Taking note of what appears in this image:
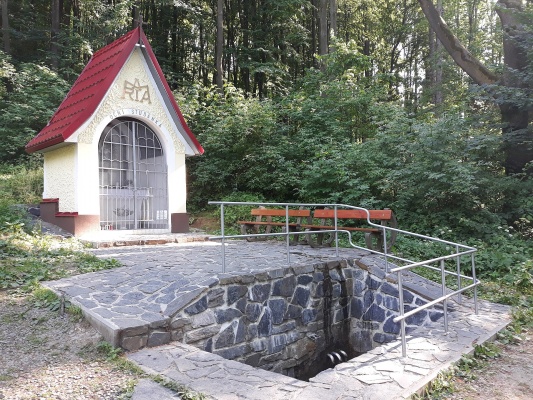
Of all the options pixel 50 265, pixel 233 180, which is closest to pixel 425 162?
pixel 233 180

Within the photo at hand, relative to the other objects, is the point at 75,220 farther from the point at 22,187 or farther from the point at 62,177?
the point at 22,187

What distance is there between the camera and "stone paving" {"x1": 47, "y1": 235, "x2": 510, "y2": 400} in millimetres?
3473

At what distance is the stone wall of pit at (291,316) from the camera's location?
503 centimetres

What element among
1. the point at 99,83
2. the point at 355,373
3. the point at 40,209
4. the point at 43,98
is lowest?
the point at 355,373

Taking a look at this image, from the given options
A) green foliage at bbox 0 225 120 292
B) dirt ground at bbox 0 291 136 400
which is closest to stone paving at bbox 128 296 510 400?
dirt ground at bbox 0 291 136 400

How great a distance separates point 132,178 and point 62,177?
168 centimetres

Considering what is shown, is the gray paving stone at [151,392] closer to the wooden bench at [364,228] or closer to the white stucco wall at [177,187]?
the wooden bench at [364,228]

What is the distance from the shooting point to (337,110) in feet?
47.7

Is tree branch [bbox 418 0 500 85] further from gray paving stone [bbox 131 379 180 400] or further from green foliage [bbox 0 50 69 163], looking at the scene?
green foliage [bbox 0 50 69 163]

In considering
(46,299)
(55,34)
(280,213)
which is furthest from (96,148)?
(55,34)

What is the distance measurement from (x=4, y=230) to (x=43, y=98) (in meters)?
10.6

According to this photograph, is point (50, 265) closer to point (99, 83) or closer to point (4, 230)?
point (4, 230)

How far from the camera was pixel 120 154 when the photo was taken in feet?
34.4

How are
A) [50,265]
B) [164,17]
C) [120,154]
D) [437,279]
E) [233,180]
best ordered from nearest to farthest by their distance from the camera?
[50,265]
[437,279]
[120,154]
[233,180]
[164,17]
